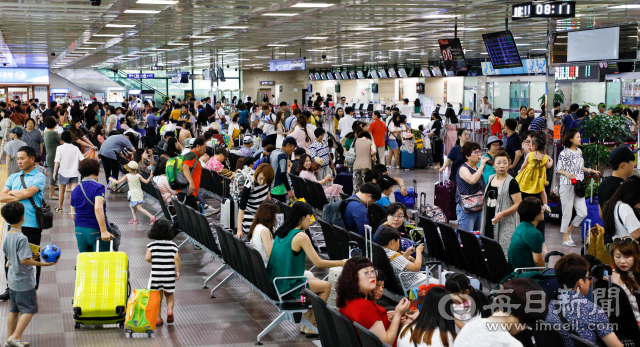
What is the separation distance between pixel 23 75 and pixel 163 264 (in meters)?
39.9

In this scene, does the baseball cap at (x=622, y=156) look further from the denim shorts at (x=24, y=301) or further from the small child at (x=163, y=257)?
the denim shorts at (x=24, y=301)

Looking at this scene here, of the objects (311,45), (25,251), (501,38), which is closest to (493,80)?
(311,45)

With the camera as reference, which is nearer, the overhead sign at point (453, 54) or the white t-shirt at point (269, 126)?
the overhead sign at point (453, 54)

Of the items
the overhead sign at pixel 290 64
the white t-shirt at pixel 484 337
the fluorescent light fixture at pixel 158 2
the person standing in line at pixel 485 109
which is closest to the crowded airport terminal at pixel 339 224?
the white t-shirt at pixel 484 337

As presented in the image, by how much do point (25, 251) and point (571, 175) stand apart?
6929mm

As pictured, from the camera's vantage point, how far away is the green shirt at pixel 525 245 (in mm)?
5691

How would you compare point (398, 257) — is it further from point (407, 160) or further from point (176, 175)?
point (407, 160)

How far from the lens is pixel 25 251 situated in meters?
5.57

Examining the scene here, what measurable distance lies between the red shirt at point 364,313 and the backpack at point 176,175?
5843 millimetres

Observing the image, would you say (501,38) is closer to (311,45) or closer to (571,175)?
(571,175)

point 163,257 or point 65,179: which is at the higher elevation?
point 65,179

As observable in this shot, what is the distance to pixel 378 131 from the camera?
657 inches

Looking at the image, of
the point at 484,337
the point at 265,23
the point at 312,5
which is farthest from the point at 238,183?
the point at 265,23

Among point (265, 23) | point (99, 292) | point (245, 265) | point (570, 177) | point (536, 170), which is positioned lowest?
point (99, 292)
